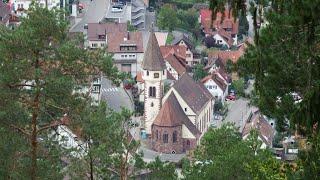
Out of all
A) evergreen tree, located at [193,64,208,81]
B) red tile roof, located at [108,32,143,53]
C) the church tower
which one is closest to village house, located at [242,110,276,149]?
the church tower

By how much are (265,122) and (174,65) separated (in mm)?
9870

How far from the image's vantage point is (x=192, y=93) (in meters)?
37.2

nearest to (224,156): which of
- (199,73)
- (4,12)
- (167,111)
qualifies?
(167,111)

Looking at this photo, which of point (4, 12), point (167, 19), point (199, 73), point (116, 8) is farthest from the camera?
point (116, 8)

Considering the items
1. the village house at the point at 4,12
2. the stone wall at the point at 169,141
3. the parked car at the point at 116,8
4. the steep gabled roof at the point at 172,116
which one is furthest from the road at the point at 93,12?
the stone wall at the point at 169,141

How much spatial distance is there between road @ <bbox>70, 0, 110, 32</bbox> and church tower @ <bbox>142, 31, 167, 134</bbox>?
49.5 feet

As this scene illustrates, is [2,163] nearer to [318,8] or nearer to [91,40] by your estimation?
[318,8]

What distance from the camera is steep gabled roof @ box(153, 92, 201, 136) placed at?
34750 millimetres

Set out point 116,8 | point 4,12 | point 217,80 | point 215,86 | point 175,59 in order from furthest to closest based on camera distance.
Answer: point 116,8, point 4,12, point 175,59, point 217,80, point 215,86

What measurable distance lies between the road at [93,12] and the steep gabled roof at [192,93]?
46.4 feet

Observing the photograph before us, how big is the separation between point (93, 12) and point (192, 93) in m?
20.4

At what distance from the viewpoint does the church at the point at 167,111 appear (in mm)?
34750

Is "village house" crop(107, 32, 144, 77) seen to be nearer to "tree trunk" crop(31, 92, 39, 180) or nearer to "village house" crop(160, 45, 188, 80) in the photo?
"village house" crop(160, 45, 188, 80)

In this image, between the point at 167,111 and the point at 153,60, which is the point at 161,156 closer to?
the point at 167,111
